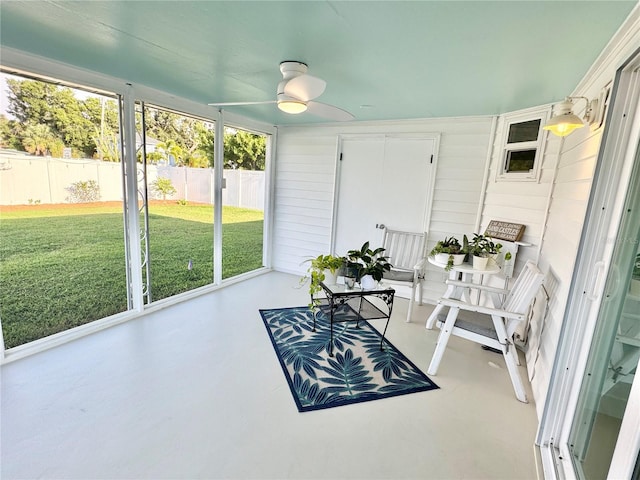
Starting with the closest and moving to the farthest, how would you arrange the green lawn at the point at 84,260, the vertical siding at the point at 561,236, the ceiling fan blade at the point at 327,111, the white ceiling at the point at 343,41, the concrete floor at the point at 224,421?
the white ceiling at the point at 343,41 < the concrete floor at the point at 224,421 < the vertical siding at the point at 561,236 < the ceiling fan blade at the point at 327,111 < the green lawn at the point at 84,260

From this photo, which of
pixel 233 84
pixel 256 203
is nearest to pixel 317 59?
pixel 233 84

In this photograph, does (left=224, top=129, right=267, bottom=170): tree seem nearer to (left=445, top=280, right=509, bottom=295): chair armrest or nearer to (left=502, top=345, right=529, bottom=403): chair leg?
(left=445, top=280, right=509, bottom=295): chair armrest

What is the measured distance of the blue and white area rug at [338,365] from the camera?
6.66 feet

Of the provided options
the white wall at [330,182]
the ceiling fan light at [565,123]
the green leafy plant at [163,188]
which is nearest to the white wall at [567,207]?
the ceiling fan light at [565,123]

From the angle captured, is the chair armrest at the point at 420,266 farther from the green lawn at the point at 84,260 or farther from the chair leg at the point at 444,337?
the green lawn at the point at 84,260

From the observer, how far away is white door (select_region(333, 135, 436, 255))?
3.70 metres

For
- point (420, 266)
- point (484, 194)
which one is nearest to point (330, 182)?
point (420, 266)

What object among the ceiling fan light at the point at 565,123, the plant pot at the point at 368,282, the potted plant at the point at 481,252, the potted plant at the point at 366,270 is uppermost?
the ceiling fan light at the point at 565,123

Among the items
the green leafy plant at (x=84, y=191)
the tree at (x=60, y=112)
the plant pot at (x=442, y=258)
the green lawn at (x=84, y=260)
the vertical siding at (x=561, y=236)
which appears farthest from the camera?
the green leafy plant at (x=84, y=191)

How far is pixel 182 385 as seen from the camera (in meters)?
2.01

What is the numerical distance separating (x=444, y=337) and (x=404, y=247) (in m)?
1.65

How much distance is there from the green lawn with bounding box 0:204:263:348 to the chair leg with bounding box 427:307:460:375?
10.3 ft

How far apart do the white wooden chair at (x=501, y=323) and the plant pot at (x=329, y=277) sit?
88 centimetres

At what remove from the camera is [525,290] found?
2107 mm
